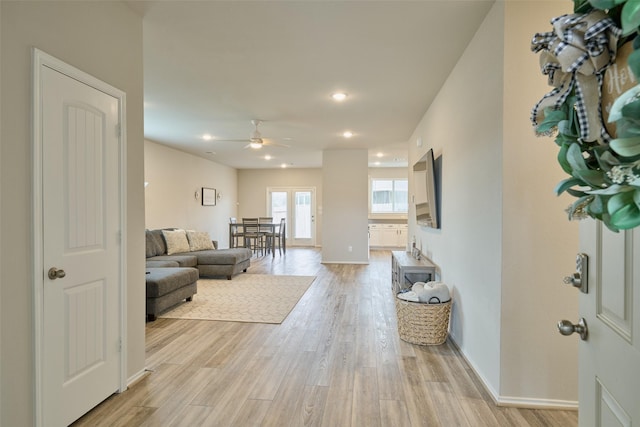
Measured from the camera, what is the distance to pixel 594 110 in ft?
2.03

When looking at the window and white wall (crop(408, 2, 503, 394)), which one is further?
the window

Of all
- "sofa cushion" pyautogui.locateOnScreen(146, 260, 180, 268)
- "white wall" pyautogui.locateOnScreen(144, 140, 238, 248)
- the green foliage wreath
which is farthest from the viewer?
"white wall" pyautogui.locateOnScreen(144, 140, 238, 248)

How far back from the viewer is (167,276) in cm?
401

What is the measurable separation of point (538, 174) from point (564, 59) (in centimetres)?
162

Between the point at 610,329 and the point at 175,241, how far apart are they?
20.7 ft

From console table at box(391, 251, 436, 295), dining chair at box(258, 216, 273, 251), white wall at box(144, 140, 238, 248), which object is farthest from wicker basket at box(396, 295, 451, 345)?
dining chair at box(258, 216, 273, 251)

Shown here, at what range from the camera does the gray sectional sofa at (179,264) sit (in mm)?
3824

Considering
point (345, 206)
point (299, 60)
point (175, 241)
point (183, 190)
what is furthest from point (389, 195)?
point (299, 60)

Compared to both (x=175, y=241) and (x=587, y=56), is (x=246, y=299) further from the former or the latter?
(x=587, y=56)

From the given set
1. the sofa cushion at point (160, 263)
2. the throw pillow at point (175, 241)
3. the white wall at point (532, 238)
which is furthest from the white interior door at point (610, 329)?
the throw pillow at point (175, 241)

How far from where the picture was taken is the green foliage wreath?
505 millimetres

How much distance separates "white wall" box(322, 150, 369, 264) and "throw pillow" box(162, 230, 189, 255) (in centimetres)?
293

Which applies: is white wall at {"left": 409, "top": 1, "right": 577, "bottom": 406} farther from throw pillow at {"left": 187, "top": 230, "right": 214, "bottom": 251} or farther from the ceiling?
throw pillow at {"left": 187, "top": 230, "right": 214, "bottom": 251}

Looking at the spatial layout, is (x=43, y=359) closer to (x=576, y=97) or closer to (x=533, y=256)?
(x=576, y=97)
